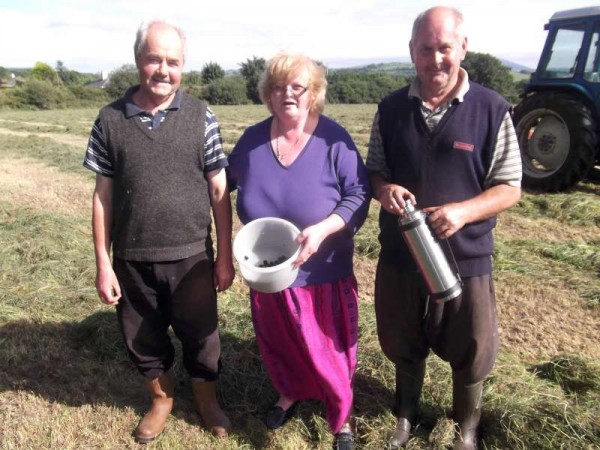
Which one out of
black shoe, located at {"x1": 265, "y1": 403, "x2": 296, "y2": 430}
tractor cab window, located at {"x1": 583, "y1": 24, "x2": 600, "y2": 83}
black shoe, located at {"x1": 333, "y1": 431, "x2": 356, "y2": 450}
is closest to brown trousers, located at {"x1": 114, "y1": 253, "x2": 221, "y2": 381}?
black shoe, located at {"x1": 265, "y1": 403, "x2": 296, "y2": 430}

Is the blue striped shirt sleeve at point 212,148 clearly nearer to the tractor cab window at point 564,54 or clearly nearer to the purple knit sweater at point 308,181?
the purple knit sweater at point 308,181

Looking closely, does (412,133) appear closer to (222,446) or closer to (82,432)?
(222,446)

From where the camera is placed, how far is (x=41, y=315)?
12.3 feet

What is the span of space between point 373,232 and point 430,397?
2.68 meters

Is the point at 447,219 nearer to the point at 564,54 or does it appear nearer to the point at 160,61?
the point at 160,61

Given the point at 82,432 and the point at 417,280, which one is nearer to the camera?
the point at 417,280

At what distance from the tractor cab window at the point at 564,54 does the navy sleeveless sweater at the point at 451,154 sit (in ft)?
19.3

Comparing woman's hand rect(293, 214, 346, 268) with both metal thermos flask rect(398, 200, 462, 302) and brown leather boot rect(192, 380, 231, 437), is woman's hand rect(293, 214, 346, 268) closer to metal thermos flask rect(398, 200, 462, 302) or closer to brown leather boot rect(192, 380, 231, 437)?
metal thermos flask rect(398, 200, 462, 302)

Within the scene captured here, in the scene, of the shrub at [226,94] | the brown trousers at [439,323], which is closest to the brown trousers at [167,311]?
the brown trousers at [439,323]

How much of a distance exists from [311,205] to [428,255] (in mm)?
524

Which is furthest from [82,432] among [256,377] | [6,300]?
[6,300]

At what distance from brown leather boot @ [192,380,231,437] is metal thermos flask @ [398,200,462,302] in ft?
4.29

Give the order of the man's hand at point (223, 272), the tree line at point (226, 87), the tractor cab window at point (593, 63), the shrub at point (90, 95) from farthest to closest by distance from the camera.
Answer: the shrub at point (90, 95) → the tree line at point (226, 87) → the tractor cab window at point (593, 63) → the man's hand at point (223, 272)

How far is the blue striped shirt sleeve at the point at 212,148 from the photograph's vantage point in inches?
88.2
